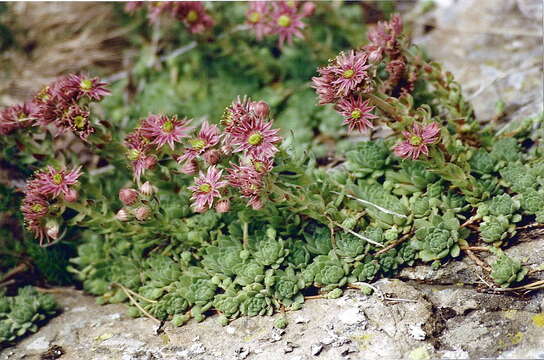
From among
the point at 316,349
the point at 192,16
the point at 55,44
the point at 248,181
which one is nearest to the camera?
the point at 316,349

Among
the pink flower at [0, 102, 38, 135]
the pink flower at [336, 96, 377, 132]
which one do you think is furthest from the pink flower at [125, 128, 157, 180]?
the pink flower at [336, 96, 377, 132]

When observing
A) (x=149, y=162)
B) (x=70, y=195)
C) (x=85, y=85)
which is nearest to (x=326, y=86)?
(x=149, y=162)

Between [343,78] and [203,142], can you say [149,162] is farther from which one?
[343,78]

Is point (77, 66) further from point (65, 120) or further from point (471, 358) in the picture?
point (471, 358)

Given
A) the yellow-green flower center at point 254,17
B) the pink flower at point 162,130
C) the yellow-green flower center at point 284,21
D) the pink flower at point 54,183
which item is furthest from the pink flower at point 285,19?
the pink flower at point 54,183

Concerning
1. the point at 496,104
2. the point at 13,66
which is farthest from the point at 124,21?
the point at 496,104

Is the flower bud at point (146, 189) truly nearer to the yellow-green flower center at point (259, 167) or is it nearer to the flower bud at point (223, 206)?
the flower bud at point (223, 206)
